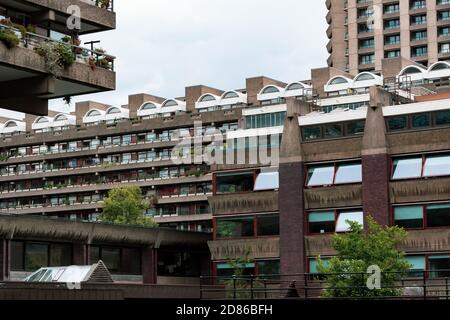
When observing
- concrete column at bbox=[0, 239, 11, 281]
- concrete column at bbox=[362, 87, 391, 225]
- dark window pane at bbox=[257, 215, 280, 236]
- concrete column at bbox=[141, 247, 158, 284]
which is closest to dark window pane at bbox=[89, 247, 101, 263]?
concrete column at bbox=[141, 247, 158, 284]

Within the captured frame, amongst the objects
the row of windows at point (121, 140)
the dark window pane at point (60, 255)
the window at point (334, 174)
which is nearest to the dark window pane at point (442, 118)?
the window at point (334, 174)

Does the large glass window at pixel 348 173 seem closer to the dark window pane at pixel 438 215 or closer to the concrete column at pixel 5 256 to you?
the dark window pane at pixel 438 215

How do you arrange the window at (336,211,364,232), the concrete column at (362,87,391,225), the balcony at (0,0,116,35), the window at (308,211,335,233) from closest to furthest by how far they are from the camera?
the balcony at (0,0,116,35) < the concrete column at (362,87,391,225) < the window at (336,211,364,232) < the window at (308,211,335,233)

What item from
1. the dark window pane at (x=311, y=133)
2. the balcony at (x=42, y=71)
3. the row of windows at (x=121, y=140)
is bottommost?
the balcony at (x=42, y=71)

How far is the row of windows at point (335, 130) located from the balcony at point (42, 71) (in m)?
41.4

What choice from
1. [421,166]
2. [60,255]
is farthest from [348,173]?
[60,255]

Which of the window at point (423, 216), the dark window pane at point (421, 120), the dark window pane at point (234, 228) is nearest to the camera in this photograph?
the window at point (423, 216)

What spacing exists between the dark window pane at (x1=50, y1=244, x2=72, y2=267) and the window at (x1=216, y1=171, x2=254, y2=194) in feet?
43.4

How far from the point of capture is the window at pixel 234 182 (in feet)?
251

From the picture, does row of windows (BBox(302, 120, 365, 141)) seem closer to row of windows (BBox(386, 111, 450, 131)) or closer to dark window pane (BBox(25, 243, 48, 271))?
row of windows (BBox(386, 111, 450, 131))

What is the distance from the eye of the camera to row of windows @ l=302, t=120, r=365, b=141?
71875 millimetres

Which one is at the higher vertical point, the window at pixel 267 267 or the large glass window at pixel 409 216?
the large glass window at pixel 409 216
